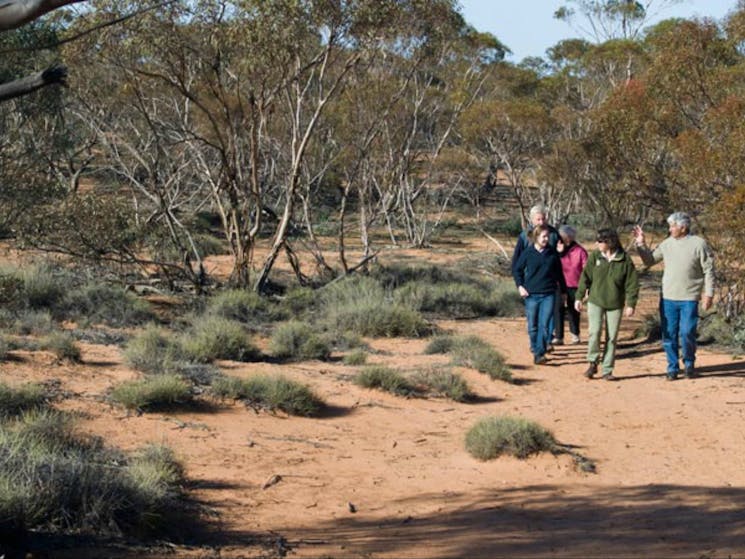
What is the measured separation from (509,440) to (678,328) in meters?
3.53

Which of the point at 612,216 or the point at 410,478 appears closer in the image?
the point at 410,478

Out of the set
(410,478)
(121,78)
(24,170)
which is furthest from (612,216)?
(410,478)

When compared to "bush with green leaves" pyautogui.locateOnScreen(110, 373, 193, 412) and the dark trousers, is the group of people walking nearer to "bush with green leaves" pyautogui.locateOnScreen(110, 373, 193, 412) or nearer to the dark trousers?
the dark trousers

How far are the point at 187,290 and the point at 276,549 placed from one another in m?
11.6

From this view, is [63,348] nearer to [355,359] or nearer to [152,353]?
[152,353]

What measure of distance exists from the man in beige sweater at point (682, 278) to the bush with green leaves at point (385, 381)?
2.74m

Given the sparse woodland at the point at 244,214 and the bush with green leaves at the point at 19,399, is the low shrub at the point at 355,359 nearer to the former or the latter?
the sparse woodland at the point at 244,214

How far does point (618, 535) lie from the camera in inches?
233

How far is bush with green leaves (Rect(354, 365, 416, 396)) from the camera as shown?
33.0ft

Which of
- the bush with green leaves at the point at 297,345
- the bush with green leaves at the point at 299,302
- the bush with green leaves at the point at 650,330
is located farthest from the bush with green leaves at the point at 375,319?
the bush with green leaves at the point at 650,330

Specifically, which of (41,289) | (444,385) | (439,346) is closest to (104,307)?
(41,289)

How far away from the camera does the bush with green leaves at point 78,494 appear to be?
206 inches

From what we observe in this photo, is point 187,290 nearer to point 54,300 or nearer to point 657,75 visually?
point 54,300

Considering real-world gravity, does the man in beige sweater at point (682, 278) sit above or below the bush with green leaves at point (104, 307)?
above
